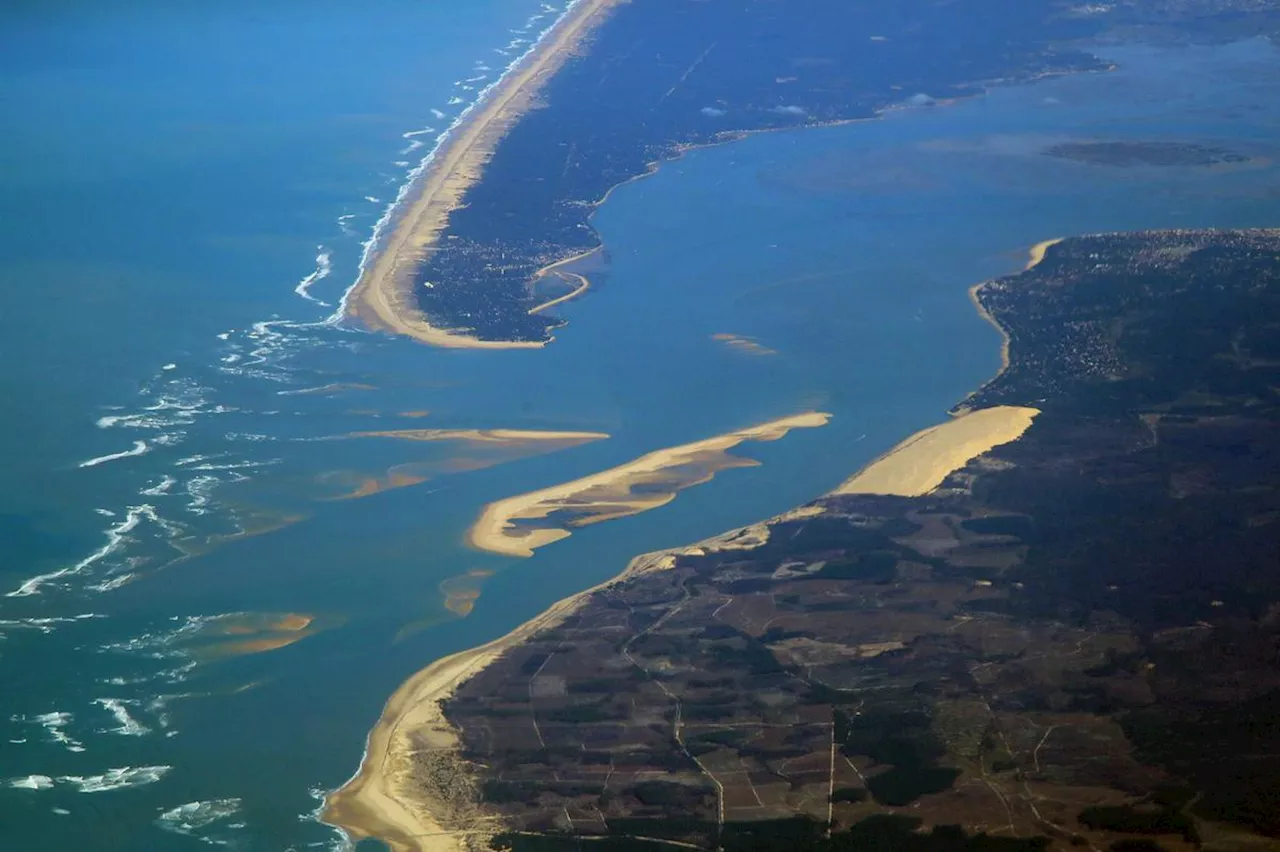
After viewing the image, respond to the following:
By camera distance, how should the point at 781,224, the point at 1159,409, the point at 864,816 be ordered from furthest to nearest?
1. the point at 781,224
2. the point at 1159,409
3. the point at 864,816

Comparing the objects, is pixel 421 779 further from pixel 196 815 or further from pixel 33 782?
pixel 33 782

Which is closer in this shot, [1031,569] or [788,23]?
[1031,569]

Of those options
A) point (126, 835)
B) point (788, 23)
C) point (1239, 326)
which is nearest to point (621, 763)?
point (126, 835)

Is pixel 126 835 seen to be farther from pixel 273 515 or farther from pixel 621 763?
pixel 273 515

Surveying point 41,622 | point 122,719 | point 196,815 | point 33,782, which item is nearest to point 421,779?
point 196,815

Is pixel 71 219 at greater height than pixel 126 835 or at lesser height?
greater

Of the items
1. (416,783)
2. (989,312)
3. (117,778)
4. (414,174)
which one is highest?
(414,174)

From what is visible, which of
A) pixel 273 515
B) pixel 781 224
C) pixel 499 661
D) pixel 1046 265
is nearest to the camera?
pixel 499 661
